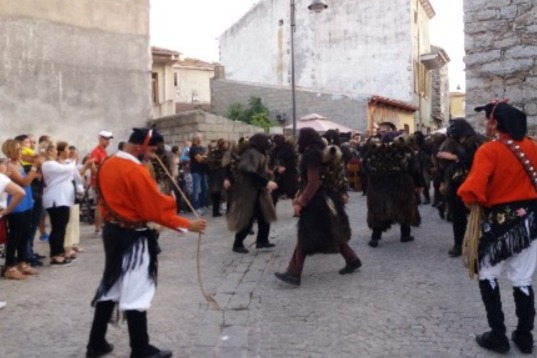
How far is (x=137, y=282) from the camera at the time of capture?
15.2 ft

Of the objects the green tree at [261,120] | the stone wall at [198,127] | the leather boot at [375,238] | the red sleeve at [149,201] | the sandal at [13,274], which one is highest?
the green tree at [261,120]

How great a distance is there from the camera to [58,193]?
331 inches

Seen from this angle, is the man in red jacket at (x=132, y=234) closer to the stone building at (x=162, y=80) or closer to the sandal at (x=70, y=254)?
the sandal at (x=70, y=254)

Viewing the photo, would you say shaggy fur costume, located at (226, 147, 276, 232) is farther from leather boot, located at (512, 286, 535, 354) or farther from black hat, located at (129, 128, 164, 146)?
leather boot, located at (512, 286, 535, 354)

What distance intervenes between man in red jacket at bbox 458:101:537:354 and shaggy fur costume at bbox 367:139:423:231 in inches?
160

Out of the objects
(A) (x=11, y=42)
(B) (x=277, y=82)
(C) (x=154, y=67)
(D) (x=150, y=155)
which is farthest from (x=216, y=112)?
(D) (x=150, y=155)

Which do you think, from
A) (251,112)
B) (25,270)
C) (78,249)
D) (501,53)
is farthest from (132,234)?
(251,112)

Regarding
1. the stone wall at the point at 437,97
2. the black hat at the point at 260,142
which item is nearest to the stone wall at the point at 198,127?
the black hat at the point at 260,142

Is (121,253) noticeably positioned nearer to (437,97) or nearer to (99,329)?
(99,329)

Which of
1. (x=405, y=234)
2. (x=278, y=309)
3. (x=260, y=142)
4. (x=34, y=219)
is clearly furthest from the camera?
(x=405, y=234)

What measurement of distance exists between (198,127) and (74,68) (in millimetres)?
3513

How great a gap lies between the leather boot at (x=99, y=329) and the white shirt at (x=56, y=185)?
394 centimetres

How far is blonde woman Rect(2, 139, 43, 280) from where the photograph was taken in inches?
294

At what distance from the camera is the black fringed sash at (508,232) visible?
474 centimetres
